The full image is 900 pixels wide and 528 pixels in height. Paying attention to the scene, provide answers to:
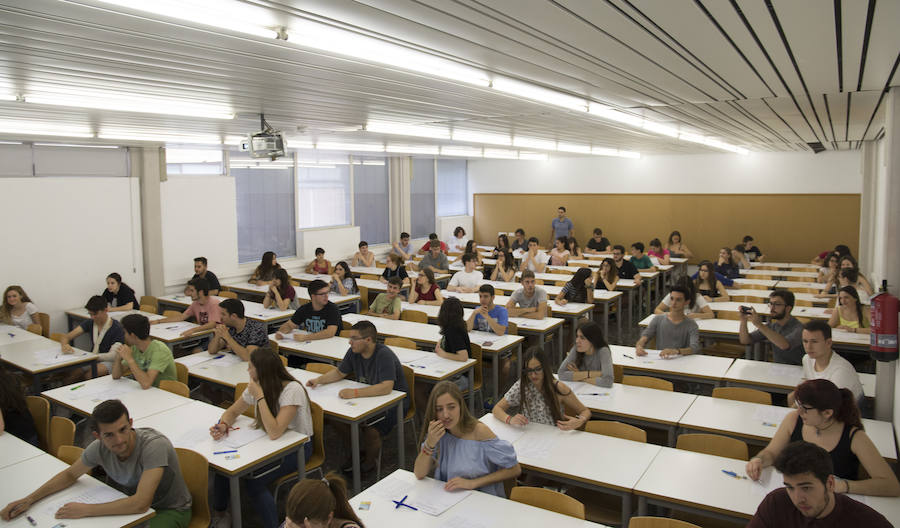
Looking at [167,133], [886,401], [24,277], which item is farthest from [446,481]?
[24,277]

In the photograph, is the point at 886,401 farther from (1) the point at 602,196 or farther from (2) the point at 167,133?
(1) the point at 602,196

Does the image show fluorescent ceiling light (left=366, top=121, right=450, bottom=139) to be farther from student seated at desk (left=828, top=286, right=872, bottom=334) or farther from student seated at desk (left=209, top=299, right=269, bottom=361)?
student seated at desk (left=828, top=286, right=872, bottom=334)

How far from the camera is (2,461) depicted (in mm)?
4141

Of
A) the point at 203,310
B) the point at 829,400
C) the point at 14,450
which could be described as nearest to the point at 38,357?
the point at 203,310

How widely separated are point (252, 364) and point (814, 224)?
48.3 feet

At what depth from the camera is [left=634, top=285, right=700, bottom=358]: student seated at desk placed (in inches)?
246

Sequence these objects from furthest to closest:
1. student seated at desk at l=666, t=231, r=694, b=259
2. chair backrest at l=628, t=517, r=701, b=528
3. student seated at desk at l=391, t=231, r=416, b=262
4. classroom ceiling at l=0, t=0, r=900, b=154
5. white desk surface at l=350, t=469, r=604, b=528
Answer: student seated at desk at l=666, t=231, r=694, b=259, student seated at desk at l=391, t=231, r=416, b=262, white desk surface at l=350, t=469, r=604, b=528, chair backrest at l=628, t=517, r=701, b=528, classroom ceiling at l=0, t=0, r=900, b=154

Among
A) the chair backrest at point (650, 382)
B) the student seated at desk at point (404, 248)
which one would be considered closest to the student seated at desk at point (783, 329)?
the chair backrest at point (650, 382)

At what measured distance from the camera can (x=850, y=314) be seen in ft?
22.6

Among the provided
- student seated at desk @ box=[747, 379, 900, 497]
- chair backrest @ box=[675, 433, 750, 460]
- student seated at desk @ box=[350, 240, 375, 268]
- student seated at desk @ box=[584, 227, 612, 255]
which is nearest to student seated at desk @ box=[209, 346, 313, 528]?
chair backrest @ box=[675, 433, 750, 460]

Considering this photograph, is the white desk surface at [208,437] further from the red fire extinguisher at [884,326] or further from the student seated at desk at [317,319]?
the red fire extinguisher at [884,326]

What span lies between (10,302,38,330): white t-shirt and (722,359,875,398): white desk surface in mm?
8780

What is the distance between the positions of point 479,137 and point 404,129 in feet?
6.40

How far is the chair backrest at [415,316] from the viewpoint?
7926 mm
